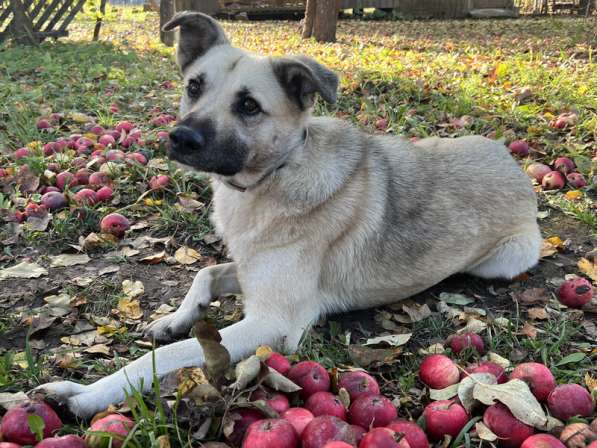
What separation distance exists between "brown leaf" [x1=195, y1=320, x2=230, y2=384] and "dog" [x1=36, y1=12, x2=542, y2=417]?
1.77 ft

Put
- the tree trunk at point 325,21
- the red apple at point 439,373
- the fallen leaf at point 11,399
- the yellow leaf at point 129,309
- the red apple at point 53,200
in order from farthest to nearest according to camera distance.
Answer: the tree trunk at point 325,21, the red apple at point 53,200, the yellow leaf at point 129,309, the red apple at point 439,373, the fallen leaf at point 11,399

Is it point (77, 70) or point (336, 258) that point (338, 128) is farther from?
point (77, 70)

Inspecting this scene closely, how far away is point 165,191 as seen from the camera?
188 inches

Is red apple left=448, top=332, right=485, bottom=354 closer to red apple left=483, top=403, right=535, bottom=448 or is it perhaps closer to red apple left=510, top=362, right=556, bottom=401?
red apple left=510, top=362, right=556, bottom=401

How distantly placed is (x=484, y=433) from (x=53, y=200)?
3691 mm

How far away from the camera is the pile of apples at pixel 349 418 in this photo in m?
1.90

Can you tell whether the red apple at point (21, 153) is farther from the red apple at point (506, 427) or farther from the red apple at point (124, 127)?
the red apple at point (506, 427)

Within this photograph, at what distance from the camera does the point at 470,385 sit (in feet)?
7.81

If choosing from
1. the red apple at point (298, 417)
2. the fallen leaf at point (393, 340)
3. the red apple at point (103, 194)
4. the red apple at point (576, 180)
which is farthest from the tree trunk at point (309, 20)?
the red apple at point (298, 417)

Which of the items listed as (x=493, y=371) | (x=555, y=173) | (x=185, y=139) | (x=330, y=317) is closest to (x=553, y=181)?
(x=555, y=173)

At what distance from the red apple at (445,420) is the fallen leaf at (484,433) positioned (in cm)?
6

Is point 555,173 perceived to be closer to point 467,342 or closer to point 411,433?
point 467,342

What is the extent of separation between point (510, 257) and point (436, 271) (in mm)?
617

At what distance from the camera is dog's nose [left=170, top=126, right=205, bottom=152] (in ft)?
9.53
